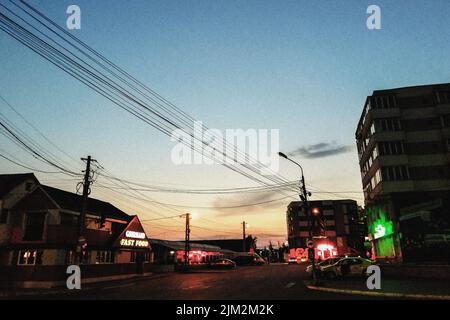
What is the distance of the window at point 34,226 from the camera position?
2691cm

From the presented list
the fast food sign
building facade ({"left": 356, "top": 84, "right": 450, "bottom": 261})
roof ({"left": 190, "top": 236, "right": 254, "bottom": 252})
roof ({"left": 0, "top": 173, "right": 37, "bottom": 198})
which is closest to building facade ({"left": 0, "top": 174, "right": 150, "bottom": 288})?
roof ({"left": 0, "top": 173, "right": 37, "bottom": 198})

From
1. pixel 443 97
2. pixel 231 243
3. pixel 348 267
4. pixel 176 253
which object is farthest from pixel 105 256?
pixel 231 243

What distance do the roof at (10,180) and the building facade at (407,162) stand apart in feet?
114

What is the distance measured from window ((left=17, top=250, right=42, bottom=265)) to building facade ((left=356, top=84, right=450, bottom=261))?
3240cm

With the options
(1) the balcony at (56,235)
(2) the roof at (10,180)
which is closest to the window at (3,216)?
(2) the roof at (10,180)

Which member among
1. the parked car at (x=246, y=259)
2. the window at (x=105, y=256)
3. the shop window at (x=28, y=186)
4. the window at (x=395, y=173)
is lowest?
the parked car at (x=246, y=259)

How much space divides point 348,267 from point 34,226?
2476cm

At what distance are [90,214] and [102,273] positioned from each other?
220 inches

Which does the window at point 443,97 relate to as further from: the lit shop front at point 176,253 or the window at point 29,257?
the window at point 29,257

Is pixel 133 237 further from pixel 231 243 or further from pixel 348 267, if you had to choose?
pixel 231 243

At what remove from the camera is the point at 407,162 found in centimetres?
3422

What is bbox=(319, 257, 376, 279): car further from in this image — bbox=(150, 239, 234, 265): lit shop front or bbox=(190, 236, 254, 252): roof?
bbox=(190, 236, 254, 252): roof
